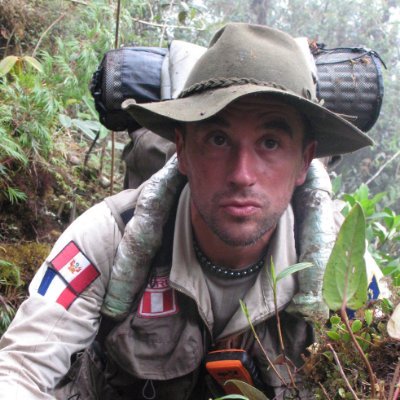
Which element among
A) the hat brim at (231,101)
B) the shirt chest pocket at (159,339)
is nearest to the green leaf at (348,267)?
the hat brim at (231,101)

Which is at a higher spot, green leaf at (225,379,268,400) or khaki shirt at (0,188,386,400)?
green leaf at (225,379,268,400)

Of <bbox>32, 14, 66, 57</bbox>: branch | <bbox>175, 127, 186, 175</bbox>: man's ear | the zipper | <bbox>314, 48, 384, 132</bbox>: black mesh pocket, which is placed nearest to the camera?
the zipper

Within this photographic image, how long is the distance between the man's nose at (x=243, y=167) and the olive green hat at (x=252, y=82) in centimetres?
22

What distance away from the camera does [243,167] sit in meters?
1.76

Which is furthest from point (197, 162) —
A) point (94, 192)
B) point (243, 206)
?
point (94, 192)

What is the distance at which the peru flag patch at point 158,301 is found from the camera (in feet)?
6.60

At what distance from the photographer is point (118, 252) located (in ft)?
6.51

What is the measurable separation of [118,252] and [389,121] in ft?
26.6

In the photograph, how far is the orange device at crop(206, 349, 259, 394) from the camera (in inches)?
70.4

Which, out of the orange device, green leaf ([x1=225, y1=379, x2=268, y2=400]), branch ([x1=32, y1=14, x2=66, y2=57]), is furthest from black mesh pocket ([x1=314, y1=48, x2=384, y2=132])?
branch ([x1=32, y1=14, x2=66, y2=57])

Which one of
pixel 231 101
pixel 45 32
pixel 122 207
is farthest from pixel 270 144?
pixel 45 32

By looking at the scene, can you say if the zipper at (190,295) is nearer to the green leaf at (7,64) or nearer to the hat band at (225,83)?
the hat band at (225,83)

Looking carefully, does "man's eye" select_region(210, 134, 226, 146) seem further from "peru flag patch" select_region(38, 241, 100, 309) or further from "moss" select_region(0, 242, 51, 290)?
"moss" select_region(0, 242, 51, 290)

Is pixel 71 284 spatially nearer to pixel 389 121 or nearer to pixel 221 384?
pixel 221 384
